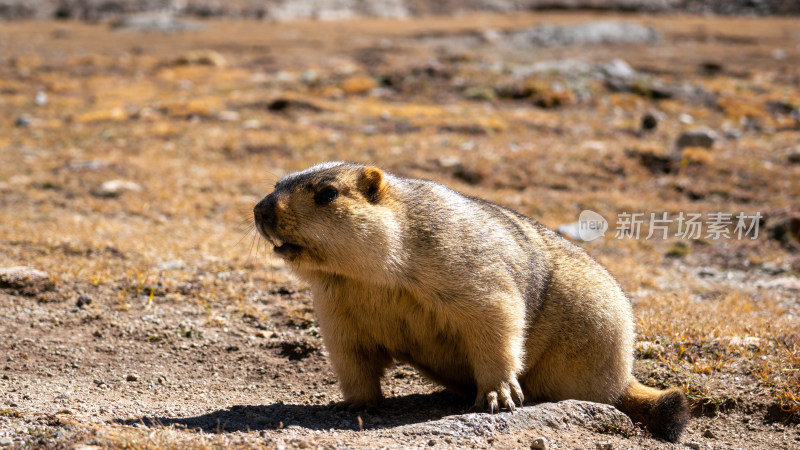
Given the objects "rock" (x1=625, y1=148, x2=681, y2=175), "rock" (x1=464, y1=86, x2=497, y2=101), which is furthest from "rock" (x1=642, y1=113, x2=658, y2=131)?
"rock" (x1=464, y1=86, x2=497, y2=101)

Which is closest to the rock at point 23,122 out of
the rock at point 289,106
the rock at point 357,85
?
the rock at point 289,106

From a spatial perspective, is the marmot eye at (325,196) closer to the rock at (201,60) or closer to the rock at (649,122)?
the rock at (649,122)

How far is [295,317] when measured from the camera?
8.14 m

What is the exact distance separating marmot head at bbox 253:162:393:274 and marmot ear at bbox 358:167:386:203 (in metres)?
0.18

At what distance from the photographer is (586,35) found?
122ft

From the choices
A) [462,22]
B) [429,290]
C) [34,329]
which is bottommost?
[34,329]

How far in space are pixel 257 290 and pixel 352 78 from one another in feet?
52.9

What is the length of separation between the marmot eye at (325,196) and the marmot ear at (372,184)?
0.29 m

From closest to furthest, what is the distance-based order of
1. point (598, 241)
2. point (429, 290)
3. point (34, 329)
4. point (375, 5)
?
point (429, 290) → point (34, 329) → point (598, 241) → point (375, 5)

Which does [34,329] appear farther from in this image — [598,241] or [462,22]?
[462,22]

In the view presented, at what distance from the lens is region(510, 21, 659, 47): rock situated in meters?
36.6

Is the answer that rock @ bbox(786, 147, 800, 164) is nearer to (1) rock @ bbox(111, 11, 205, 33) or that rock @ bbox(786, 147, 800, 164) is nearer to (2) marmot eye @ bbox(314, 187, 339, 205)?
(2) marmot eye @ bbox(314, 187, 339, 205)

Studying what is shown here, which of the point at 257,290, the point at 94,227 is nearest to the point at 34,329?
the point at 257,290

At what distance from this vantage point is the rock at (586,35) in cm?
3659
